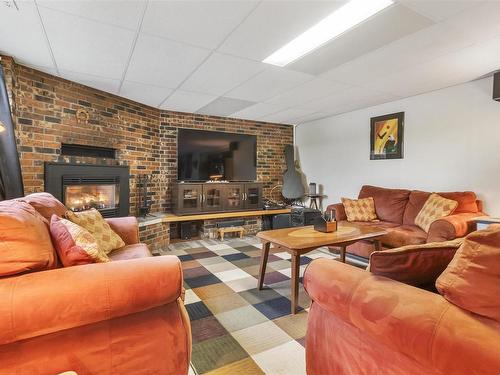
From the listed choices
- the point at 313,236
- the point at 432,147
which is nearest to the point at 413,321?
the point at 313,236

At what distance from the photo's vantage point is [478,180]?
10.3 ft

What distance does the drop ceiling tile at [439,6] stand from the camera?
67.7 inches

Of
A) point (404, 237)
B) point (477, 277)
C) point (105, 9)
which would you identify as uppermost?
point (105, 9)

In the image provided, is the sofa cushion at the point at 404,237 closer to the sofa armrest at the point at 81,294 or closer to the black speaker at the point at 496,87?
the black speaker at the point at 496,87

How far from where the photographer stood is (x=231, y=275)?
115 inches

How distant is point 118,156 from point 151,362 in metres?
3.17

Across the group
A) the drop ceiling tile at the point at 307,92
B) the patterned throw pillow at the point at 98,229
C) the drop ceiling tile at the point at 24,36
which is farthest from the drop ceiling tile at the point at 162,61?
the patterned throw pillow at the point at 98,229

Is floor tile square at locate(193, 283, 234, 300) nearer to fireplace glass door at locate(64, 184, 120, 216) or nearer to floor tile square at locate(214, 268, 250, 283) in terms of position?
floor tile square at locate(214, 268, 250, 283)

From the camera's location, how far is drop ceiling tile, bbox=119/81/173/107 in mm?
3309

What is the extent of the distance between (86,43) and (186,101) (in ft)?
5.92

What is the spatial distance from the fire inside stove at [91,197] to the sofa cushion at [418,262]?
3338mm

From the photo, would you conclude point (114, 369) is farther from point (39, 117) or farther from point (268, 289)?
point (39, 117)

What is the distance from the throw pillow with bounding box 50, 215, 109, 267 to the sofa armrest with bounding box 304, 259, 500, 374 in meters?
1.11

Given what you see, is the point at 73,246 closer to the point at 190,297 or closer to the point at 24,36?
the point at 190,297
